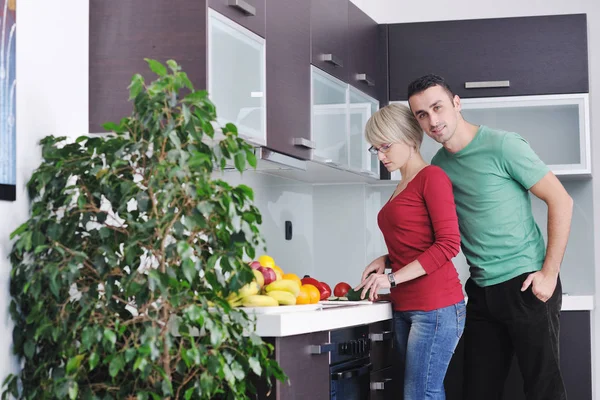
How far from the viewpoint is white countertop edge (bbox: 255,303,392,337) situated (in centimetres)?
225

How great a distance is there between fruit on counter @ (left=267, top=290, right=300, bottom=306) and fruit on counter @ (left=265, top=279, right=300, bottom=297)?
28 millimetres

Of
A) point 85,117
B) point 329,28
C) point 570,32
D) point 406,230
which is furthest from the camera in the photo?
point 570,32

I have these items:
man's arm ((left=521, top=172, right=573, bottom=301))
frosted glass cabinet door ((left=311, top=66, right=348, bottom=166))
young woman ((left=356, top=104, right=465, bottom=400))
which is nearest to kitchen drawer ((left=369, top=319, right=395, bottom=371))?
young woman ((left=356, top=104, right=465, bottom=400))

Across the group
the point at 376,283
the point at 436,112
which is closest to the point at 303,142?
the point at 436,112

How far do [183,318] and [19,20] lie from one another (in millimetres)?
812

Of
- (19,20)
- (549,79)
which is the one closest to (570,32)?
(549,79)

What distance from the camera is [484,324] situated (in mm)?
2969

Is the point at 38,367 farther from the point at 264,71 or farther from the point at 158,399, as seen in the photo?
the point at 264,71

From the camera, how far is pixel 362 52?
Result: 399 cm

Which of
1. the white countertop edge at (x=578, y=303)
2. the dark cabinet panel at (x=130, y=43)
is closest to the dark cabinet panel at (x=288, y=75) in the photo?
the dark cabinet panel at (x=130, y=43)

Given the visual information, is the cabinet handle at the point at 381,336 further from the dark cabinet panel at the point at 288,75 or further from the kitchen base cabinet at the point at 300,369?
the dark cabinet panel at the point at 288,75

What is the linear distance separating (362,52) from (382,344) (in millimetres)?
1476

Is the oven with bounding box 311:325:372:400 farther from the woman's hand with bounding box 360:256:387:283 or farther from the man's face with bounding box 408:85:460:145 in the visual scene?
the man's face with bounding box 408:85:460:145

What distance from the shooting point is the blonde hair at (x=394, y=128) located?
2812 millimetres
